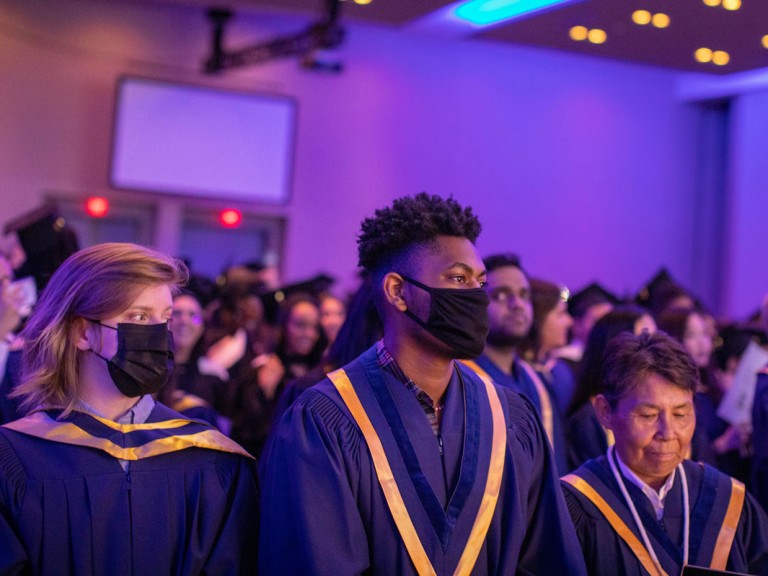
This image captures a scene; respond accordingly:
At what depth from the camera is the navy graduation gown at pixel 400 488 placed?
2.61m

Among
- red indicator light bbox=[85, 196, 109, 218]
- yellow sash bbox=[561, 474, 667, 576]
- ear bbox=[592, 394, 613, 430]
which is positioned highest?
red indicator light bbox=[85, 196, 109, 218]

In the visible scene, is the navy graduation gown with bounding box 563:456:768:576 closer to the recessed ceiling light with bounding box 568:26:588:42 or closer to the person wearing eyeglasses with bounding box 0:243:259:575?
the person wearing eyeglasses with bounding box 0:243:259:575

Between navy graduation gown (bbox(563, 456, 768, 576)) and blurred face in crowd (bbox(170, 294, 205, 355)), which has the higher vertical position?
blurred face in crowd (bbox(170, 294, 205, 355))

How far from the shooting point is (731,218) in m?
13.2

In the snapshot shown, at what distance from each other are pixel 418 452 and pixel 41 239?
3.81m

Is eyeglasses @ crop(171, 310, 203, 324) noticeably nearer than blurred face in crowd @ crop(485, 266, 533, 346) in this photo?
No

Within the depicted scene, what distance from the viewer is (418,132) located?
1297 cm

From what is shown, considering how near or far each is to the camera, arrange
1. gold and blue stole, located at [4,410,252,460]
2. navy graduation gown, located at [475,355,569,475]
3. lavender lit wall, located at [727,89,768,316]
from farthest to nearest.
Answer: lavender lit wall, located at [727,89,768,316] < navy graduation gown, located at [475,355,569,475] < gold and blue stole, located at [4,410,252,460]

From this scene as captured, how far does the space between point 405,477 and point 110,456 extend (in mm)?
863

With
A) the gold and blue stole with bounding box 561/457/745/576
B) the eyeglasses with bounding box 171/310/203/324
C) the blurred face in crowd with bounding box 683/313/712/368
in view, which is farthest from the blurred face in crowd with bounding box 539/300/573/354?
the gold and blue stole with bounding box 561/457/745/576

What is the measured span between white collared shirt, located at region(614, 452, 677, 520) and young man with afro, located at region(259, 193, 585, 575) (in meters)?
0.54

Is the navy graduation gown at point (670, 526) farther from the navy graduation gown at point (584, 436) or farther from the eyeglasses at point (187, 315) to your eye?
the eyeglasses at point (187, 315)

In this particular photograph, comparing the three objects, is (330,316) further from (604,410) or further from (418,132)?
(418,132)

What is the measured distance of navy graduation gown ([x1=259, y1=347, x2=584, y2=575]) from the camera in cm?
261
